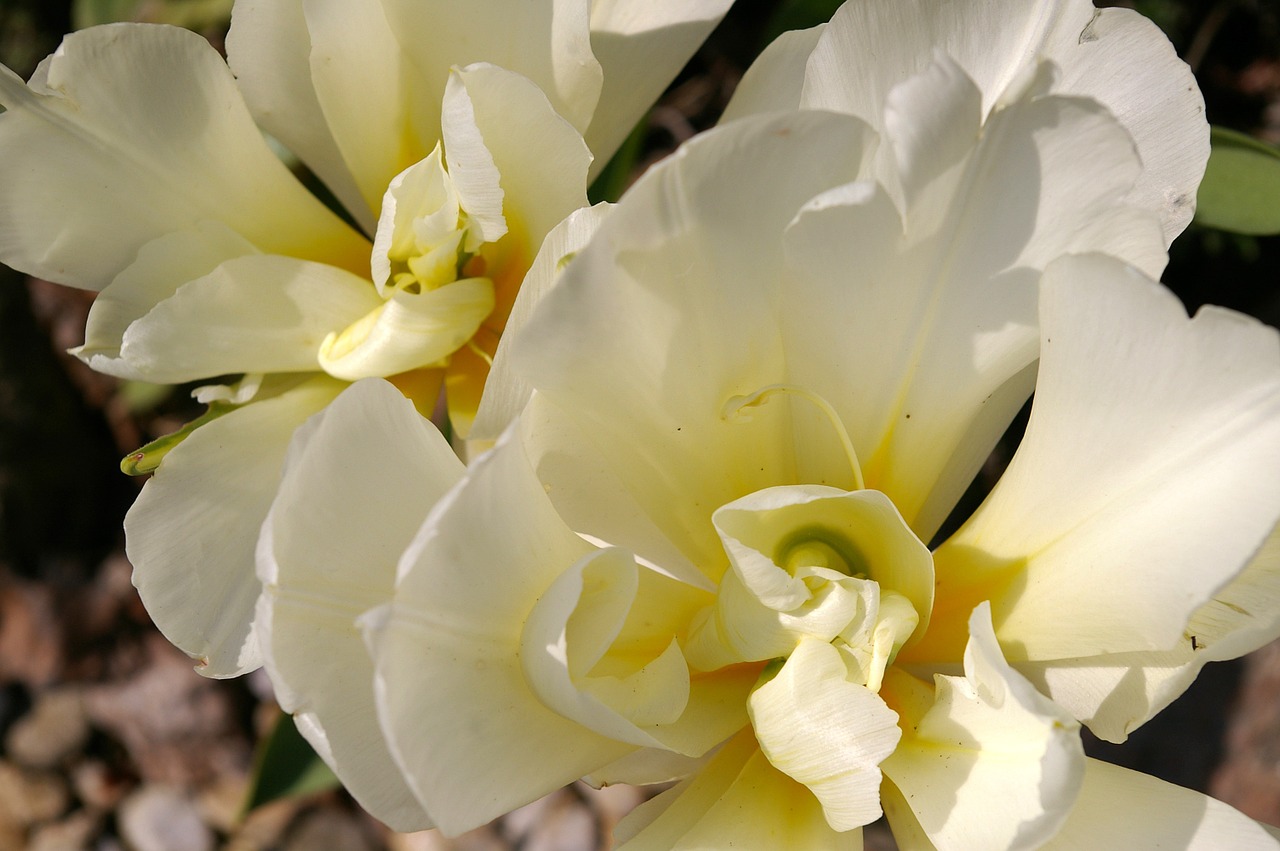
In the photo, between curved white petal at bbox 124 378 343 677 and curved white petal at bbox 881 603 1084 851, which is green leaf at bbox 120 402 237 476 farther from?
curved white petal at bbox 881 603 1084 851

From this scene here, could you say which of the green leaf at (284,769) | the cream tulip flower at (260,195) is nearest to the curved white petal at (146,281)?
the cream tulip flower at (260,195)

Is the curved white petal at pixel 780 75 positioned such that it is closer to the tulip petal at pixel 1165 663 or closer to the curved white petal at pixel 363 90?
the curved white petal at pixel 363 90

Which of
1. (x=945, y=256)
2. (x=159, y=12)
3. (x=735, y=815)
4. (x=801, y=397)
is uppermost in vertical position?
(x=945, y=256)

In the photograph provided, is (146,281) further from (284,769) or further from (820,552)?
(284,769)

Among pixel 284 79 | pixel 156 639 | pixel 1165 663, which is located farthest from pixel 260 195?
pixel 156 639

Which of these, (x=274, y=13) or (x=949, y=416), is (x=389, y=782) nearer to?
(x=949, y=416)

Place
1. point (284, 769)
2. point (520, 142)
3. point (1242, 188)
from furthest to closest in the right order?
point (284, 769) < point (1242, 188) < point (520, 142)
